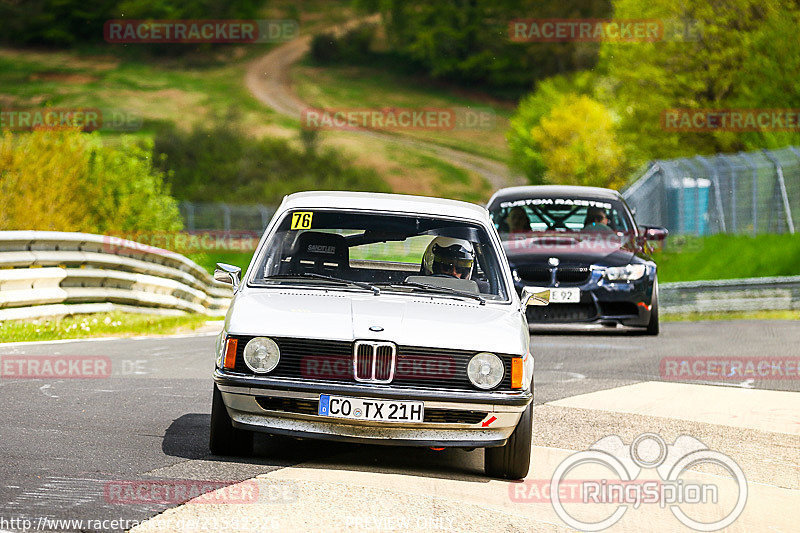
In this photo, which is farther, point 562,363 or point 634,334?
point 634,334

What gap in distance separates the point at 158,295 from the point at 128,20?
106 metres

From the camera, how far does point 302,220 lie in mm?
8180

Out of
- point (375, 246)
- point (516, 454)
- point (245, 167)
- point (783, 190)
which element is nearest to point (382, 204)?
point (375, 246)

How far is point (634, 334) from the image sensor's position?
16.7 metres

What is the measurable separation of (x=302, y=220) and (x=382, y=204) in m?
0.51

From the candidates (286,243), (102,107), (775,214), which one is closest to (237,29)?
(102,107)

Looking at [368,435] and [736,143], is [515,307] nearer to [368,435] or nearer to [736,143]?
[368,435]

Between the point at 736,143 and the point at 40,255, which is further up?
the point at 736,143

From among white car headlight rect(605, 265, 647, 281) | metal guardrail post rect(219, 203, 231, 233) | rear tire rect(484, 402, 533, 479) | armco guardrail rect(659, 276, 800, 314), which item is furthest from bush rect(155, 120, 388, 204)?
rear tire rect(484, 402, 533, 479)

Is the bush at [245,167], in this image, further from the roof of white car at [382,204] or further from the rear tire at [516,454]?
the rear tire at [516,454]

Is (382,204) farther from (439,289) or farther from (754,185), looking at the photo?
(754,185)

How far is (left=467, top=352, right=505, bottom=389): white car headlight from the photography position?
6.85 metres

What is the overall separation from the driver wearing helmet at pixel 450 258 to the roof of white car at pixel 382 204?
0.18 m

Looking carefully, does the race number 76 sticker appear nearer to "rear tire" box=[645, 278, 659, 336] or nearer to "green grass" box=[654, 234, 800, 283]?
"rear tire" box=[645, 278, 659, 336]
